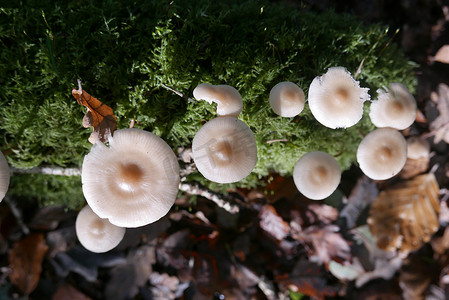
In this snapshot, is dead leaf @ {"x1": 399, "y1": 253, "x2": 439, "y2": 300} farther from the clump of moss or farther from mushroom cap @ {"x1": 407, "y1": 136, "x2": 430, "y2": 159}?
the clump of moss

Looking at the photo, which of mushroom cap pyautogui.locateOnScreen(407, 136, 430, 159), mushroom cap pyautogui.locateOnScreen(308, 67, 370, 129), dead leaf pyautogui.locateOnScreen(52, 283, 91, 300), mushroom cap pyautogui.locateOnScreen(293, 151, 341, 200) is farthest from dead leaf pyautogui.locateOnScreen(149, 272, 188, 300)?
mushroom cap pyautogui.locateOnScreen(407, 136, 430, 159)

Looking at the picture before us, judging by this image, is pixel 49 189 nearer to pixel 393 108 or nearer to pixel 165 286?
pixel 165 286

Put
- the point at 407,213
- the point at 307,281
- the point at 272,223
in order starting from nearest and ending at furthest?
the point at 272,223
the point at 307,281
the point at 407,213

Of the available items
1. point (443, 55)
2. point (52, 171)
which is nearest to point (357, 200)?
point (443, 55)

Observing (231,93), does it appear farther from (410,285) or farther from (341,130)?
(410,285)

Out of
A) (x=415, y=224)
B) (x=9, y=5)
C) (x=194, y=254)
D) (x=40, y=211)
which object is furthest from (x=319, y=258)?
(x=9, y=5)

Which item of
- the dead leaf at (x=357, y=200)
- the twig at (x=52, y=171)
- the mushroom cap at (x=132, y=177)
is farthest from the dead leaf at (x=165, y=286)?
the dead leaf at (x=357, y=200)

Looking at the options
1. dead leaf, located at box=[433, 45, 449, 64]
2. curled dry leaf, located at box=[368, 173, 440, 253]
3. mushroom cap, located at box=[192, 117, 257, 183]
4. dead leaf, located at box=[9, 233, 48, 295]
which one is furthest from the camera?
dead leaf, located at box=[433, 45, 449, 64]
